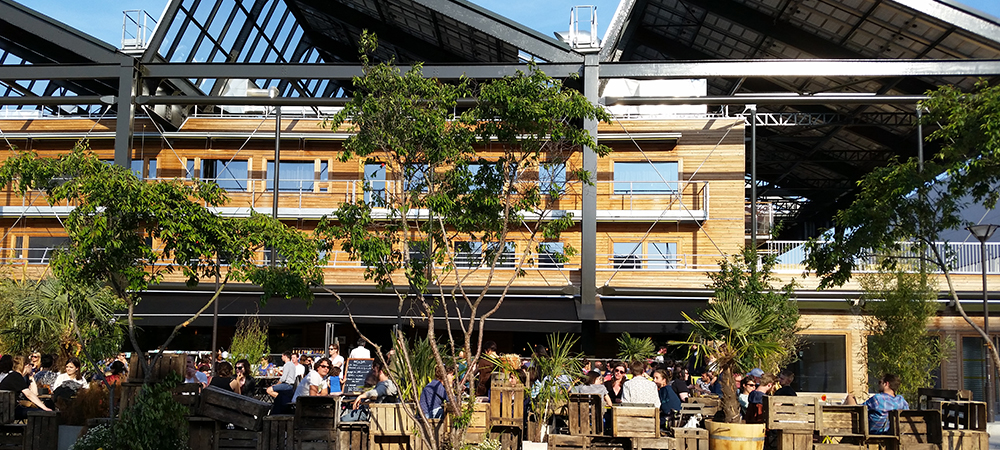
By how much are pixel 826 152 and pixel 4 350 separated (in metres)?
27.7

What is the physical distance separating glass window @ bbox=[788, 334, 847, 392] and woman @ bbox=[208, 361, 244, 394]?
639 inches

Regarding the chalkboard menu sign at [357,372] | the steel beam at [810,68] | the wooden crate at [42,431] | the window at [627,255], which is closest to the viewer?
the wooden crate at [42,431]

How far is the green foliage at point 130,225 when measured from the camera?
999 cm

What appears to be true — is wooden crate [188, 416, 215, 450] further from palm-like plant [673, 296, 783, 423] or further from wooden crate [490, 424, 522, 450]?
palm-like plant [673, 296, 783, 423]

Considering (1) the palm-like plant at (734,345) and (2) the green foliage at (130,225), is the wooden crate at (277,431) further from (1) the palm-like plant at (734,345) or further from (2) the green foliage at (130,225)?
(1) the palm-like plant at (734,345)

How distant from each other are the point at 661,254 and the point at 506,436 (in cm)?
1404

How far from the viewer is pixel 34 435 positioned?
10.7m

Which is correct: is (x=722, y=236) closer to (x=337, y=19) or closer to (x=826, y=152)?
(x=826, y=152)

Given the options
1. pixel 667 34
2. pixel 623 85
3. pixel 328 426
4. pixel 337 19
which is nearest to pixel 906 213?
pixel 328 426

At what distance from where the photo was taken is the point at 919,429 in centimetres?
Result: 1136

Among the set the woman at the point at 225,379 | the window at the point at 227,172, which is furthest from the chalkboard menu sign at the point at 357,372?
the window at the point at 227,172

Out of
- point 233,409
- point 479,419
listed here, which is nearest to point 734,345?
point 479,419

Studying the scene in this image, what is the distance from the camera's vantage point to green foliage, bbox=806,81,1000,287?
10211 mm

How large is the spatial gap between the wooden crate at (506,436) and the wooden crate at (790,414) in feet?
11.1
